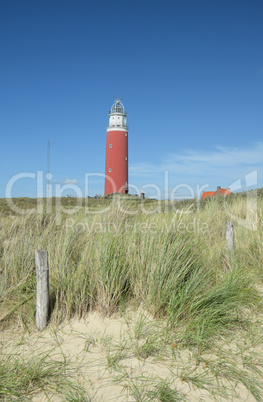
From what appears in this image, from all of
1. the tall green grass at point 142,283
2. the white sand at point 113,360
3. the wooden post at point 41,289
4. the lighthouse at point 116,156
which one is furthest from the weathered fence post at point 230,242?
the lighthouse at point 116,156

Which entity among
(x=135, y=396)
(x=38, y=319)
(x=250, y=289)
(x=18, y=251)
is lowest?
(x=135, y=396)

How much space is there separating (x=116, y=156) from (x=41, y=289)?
3300 cm

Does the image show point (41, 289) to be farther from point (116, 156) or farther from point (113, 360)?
point (116, 156)

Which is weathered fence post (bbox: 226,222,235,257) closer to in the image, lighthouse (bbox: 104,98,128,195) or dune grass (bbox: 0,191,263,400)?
dune grass (bbox: 0,191,263,400)

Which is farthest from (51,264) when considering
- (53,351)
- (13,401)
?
(13,401)

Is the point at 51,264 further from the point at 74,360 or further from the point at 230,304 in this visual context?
the point at 230,304

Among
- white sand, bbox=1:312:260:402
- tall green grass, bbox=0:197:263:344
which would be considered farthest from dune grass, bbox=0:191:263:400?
white sand, bbox=1:312:260:402

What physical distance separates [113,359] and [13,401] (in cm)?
88

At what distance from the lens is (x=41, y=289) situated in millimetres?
3461

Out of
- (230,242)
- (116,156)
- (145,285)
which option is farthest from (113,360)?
(116,156)

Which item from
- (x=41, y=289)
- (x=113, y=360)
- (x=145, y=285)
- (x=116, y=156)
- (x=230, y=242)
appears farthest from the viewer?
(x=116, y=156)

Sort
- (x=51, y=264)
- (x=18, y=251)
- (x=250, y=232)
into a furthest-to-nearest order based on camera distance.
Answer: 1. (x=250, y=232)
2. (x=18, y=251)
3. (x=51, y=264)

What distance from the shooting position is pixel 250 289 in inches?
148

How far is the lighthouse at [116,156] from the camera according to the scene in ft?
117
